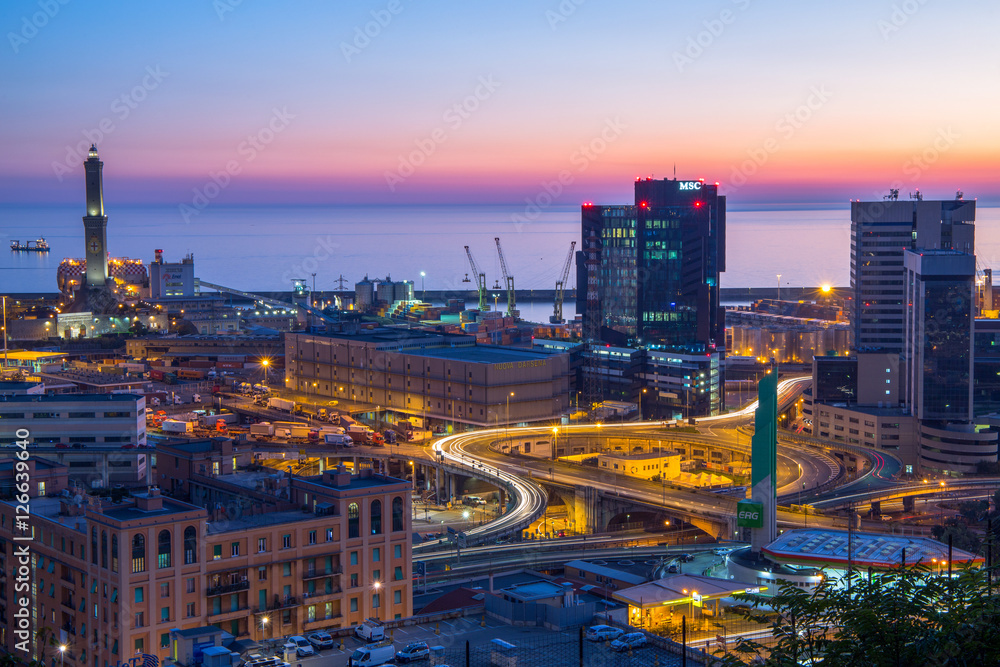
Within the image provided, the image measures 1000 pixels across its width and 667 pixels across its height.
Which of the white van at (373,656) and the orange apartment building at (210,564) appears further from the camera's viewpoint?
the orange apartment building at (210,564)

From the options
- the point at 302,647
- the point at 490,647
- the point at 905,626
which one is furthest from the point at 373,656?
the point at 905,626

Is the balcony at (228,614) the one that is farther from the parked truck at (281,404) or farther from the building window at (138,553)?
the parked truck at (281,404)

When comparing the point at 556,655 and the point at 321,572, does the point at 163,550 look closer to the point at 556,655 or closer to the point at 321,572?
the point at 321,572

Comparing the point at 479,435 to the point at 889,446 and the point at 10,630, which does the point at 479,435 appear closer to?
the point at 889,446

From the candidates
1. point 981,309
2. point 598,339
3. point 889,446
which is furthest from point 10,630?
point 981,309

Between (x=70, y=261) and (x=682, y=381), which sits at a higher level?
(x=70, y=261)

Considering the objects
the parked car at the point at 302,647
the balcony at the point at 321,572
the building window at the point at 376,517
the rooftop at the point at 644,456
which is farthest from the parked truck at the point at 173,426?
the parked car at the point at 302,647
